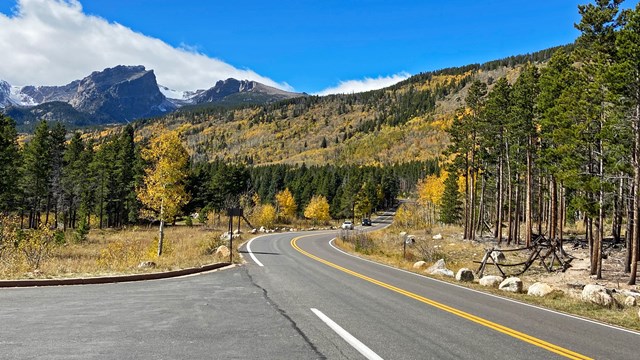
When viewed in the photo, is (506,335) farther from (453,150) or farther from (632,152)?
(453,150)

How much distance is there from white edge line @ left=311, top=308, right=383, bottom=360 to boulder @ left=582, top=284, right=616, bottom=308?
946cm

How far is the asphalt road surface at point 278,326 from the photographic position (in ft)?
18.8

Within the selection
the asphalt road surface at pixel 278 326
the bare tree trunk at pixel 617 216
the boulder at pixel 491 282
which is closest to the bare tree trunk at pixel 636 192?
the bare tree trunk at pixel 617 216

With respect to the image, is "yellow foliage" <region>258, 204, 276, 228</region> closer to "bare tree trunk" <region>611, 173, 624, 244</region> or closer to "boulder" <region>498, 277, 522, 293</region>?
"bare tree trunk" <region>611, 173, 624, 244</region>

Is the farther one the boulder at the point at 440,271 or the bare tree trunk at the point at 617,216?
the bare tree trunk at the point at 617,216

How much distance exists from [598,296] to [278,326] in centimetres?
1080

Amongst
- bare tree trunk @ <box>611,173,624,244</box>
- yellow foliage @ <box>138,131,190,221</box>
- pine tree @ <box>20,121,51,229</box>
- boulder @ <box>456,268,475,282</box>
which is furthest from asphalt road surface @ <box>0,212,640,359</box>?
pine tree @ <box>20,121,51,229</box>

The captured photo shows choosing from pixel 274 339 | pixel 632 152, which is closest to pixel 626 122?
pixel 632 152

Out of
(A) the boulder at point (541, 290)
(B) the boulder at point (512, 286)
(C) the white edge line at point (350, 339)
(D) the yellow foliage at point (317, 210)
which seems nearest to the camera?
(C) the white edge line at point (350, 339)

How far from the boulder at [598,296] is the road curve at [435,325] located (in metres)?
2.63

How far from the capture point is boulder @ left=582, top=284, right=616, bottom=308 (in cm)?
1220

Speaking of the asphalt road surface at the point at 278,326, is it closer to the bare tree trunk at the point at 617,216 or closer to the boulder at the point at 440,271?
the boulder at the point at 440,271

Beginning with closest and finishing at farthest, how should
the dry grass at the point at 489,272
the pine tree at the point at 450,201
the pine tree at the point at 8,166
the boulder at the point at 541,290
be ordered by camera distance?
the dry grass at the point at 489,272, the boulder at the point at 541,290, the pine tree at the point at 8,166, the pine tree at the point at 450,201

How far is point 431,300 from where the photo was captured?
36.7 feet
